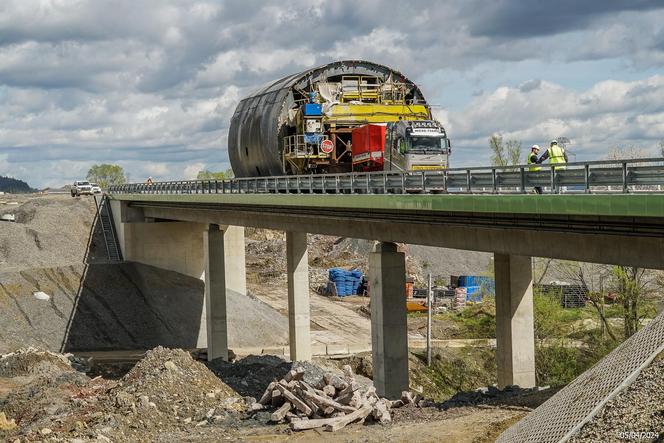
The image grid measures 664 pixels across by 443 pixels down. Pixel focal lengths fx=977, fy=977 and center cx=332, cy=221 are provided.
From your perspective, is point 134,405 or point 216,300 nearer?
point 134,405

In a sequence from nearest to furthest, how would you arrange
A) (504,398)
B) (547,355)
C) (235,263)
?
(504,398)
(547,355)
(235,263)

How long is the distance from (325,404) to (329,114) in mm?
19241

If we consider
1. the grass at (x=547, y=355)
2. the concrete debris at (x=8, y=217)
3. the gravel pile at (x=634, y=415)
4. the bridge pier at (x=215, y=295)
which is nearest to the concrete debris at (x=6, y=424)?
the gravel pile at (x=634, y=415)

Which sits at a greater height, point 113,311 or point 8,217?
point 8,217

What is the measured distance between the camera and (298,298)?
48688 mm

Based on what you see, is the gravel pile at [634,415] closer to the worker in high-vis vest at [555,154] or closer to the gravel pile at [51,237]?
the worker in high-vis vest at [555,154]

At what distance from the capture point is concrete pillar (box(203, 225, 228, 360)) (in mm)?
50969

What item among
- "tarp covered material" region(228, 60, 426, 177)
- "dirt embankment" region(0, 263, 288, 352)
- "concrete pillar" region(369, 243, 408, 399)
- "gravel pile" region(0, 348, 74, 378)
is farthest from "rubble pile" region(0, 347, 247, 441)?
"dirt embankment" region(0, 263, 288, 352)

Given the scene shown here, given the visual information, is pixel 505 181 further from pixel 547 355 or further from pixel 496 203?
pixel 547 355

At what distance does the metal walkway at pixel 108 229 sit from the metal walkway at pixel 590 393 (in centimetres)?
5669

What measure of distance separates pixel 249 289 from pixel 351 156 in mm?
43728

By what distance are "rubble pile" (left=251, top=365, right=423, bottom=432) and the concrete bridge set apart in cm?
450

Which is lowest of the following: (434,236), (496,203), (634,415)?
(634,415)

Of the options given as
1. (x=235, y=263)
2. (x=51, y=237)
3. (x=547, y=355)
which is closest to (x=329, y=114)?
(x=547, y=355)
